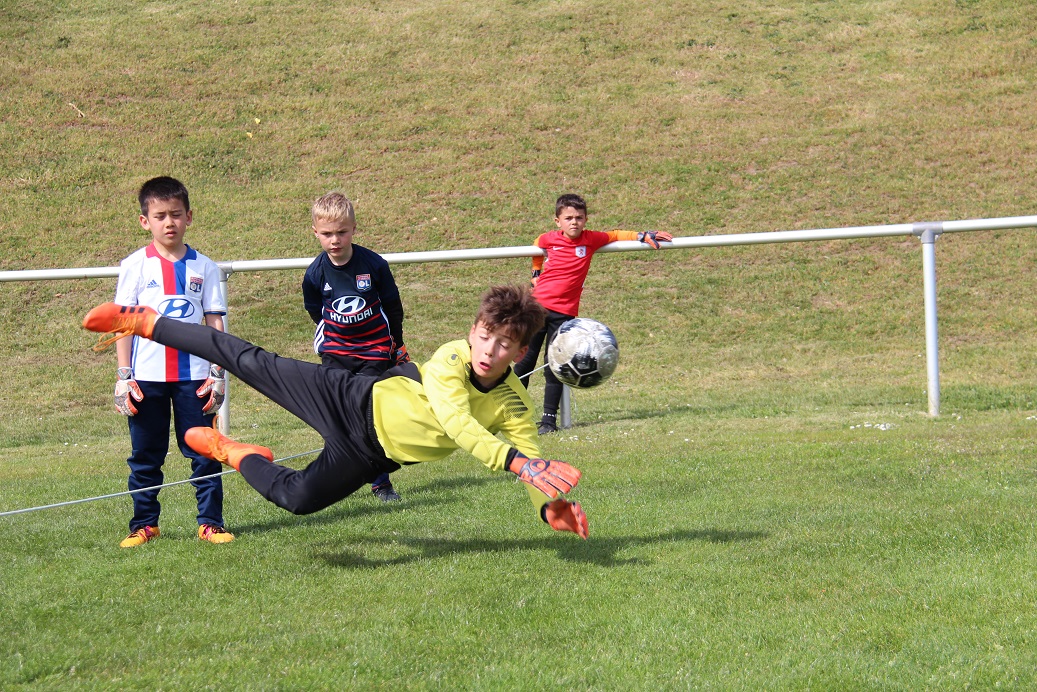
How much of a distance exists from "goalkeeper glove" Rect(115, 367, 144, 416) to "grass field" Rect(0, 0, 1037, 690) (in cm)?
82

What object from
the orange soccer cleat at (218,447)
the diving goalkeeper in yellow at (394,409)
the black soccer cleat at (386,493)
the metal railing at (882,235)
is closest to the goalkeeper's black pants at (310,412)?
the diving goalkeeper in yellow at (394,409)

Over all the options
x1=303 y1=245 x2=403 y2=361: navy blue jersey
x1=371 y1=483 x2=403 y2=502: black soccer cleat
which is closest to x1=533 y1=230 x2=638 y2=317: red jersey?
x1=371 y1=483 x2=403 y2=502: black soccer cleat

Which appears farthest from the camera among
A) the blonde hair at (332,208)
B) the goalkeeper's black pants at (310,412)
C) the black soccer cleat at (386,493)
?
the black soccer cleat at (386,493)

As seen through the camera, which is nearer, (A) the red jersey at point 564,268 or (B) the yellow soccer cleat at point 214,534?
(B) the yellow soccer cleat at point 214,534

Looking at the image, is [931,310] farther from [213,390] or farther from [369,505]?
[213,390]

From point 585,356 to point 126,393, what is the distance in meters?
2.66

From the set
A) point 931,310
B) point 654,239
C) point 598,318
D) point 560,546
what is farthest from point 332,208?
point 598,318

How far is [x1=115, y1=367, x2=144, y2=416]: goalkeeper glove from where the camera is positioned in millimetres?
6027

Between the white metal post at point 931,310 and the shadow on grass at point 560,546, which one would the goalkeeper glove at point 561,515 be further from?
the white metal post at point 931,310

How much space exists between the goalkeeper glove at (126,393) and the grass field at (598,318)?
816 mm

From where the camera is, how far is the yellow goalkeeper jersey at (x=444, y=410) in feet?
16.3

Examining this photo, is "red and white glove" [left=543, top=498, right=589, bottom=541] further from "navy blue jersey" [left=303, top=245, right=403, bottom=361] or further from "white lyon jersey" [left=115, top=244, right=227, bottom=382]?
"white lyon jersey" [left=115, top=244, right=227, bottom=382]

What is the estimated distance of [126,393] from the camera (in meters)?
6.05

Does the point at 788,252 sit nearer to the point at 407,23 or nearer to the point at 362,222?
the point at 362,222
